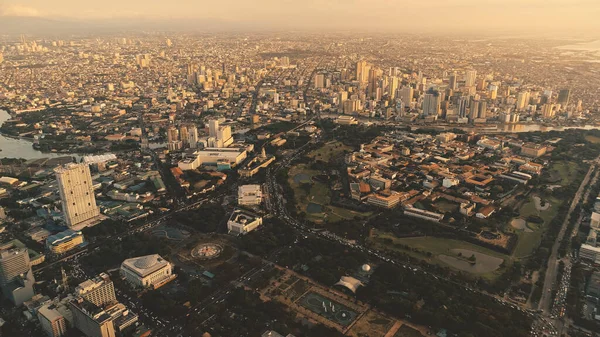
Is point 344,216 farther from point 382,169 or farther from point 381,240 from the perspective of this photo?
point 382,169

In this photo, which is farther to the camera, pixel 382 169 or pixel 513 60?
pixel 513 60

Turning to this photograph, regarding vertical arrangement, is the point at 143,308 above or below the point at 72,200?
below

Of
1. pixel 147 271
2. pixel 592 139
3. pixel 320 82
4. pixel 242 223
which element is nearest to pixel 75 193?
pixel 147 271

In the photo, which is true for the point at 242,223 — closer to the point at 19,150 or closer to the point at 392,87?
the point at 19,150

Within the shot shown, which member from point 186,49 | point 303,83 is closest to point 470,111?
point 303,83

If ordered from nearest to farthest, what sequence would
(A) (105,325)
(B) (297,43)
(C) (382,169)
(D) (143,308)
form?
(A) (105,325), (D) (143,308), (C) (382,169), (B) (297,43)

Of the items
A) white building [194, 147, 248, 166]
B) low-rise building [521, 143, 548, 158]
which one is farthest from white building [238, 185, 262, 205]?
low-rise building [521, 143, 548, 158]

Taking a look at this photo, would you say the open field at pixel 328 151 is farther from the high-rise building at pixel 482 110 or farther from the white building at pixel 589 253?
the high-rise building at pixel 482 110

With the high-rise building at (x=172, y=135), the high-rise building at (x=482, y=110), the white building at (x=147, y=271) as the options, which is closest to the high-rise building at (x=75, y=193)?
the white building at (x=147, y=271)
